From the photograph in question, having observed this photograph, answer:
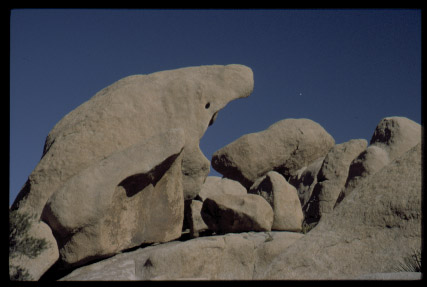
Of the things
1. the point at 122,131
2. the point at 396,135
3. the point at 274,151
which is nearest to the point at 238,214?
the point at 122,131

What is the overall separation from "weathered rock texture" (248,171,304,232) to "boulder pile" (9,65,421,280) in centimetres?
3

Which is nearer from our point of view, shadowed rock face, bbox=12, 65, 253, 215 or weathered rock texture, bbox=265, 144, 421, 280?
weathered rock texture, bbox=265, 144, 421, 280

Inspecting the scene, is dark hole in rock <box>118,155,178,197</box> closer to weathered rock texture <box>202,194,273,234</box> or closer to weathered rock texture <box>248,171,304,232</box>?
weathered rock texture <box>202,194,273,234</box>

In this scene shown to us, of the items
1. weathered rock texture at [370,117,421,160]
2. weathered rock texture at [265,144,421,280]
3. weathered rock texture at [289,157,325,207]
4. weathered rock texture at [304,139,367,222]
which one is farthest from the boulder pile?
weathered rock texture at [289,157,325,207]

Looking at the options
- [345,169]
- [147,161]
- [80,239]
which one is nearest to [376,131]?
[345,169]

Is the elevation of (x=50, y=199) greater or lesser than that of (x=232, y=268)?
greater

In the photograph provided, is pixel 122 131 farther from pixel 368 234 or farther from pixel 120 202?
pixel 368 234

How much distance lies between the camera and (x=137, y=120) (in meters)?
12.0

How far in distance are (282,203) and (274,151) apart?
5.68 metres

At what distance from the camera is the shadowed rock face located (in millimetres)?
11203
